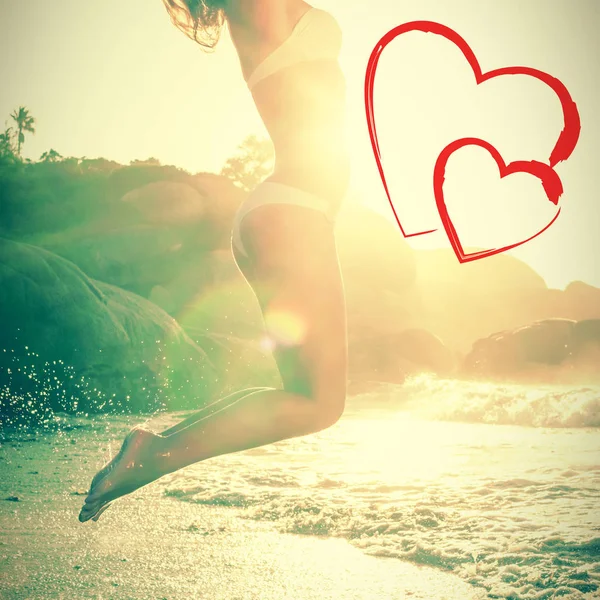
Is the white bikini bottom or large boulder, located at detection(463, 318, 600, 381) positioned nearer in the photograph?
the white bikini bottom

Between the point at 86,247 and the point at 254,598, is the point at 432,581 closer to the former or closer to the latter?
the point at 254,598

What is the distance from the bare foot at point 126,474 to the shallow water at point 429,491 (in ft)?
4.20

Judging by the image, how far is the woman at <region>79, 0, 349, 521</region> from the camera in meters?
1.51

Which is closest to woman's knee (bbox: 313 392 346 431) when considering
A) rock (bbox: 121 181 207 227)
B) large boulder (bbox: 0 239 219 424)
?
large boulder (bbox: 0 239 219 424)

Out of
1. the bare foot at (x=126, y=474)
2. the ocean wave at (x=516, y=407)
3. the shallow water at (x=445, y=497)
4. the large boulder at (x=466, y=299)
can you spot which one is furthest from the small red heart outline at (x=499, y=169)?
the large boulder at (x=466, y=299)

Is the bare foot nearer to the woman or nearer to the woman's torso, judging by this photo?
the woman

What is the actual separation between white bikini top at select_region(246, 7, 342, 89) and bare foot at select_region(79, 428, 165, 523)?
3.08 feet

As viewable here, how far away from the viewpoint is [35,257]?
25.3ft

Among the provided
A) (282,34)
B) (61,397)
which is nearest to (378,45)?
(282,34)

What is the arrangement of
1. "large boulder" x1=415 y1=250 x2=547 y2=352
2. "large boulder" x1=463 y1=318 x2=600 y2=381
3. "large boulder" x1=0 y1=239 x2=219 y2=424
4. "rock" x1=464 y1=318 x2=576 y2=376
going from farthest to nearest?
1. "large boulder" x1=415 y1=250 x2=547 y2=352
2. "rock" x1=464 y1=318 x2=576 y2=376
3. "large boulder" x1=463 y1=318 x2=600 y2=381
4. "large boulder" x1=0 y1=239 x2=219 y2=424

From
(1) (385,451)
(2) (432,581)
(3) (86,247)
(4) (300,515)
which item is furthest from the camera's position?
(3) (86,247)

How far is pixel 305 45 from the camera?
5.17ft

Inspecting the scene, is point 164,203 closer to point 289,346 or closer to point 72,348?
point 72,348

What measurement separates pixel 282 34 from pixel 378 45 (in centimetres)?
106
